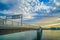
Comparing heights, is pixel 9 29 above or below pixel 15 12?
below

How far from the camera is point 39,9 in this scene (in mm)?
2928

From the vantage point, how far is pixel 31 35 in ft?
9.64

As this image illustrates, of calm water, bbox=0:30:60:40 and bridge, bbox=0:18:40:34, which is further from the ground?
bridge, bbox=0:18:40:34

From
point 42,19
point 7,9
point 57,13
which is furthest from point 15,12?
point 57,13

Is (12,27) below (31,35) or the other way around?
the other way around

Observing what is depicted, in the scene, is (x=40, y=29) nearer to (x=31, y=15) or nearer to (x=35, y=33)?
(x=35, y=33)

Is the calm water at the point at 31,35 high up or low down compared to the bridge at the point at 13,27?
down

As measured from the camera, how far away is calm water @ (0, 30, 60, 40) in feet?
9.52

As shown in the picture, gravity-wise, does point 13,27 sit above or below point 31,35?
above

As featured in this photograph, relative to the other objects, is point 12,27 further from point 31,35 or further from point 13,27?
point 31,35

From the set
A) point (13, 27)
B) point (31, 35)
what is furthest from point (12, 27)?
point (31, 35)

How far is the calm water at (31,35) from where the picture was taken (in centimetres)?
290

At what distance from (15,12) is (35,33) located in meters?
0.54

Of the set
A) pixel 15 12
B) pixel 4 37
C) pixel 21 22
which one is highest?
pixel 15 12
